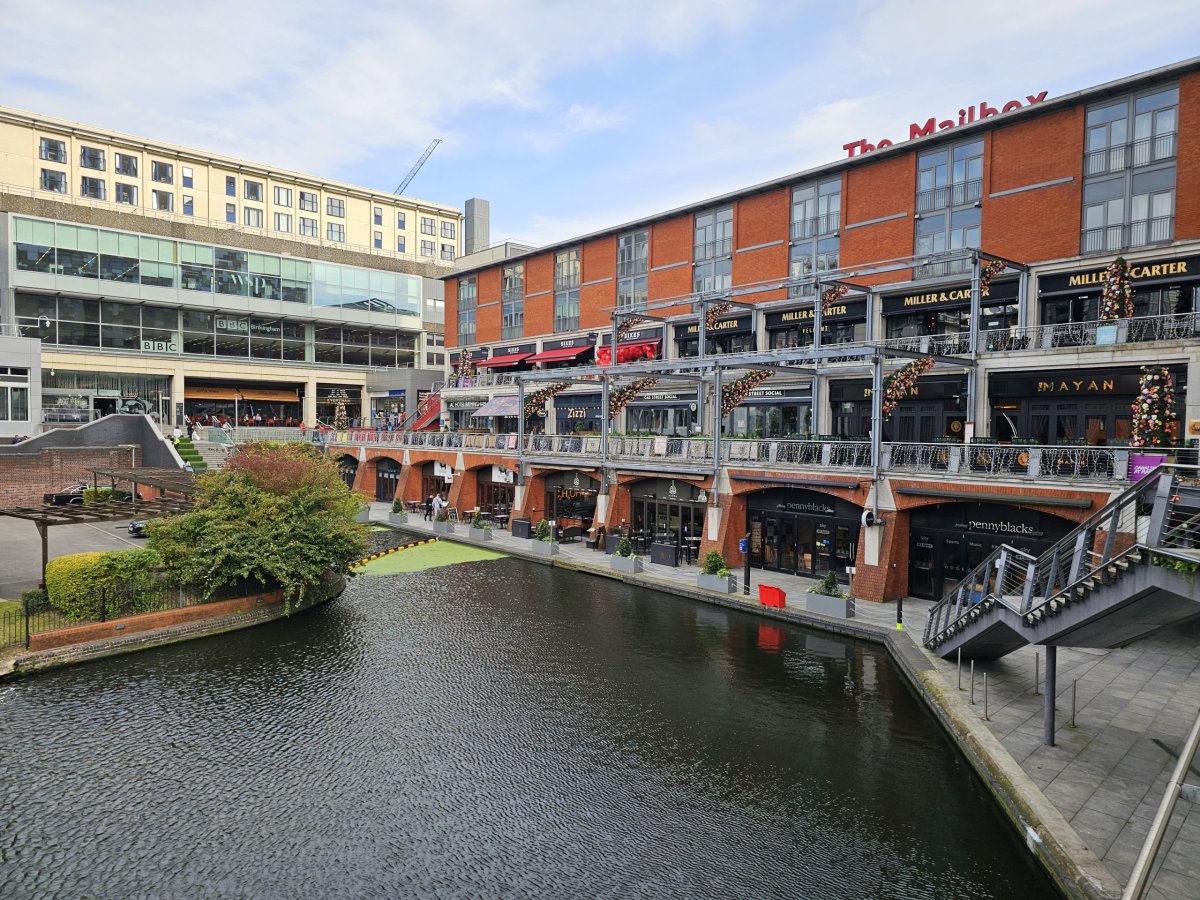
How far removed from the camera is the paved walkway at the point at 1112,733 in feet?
30.5

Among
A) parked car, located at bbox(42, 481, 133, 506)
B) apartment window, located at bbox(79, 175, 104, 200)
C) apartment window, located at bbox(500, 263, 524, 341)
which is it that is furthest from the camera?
apartment window, located at bbox(79, 175, 104, 200)

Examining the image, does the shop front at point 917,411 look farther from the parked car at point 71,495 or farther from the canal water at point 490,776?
the parked car at point 71,495

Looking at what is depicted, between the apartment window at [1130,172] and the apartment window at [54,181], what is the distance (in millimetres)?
72510

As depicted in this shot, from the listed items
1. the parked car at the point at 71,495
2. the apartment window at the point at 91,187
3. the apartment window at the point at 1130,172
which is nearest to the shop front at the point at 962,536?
the apartment window at the point at 1130,172


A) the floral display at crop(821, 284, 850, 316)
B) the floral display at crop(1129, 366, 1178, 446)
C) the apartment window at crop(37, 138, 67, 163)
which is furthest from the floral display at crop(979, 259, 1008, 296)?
A: the apartment window at crop(37, 138, 67, 163)

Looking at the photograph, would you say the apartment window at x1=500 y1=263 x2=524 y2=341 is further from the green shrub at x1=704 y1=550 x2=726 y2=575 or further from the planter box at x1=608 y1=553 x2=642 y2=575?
the green shrub at x1=704 y1=550 x2=726 y2=575

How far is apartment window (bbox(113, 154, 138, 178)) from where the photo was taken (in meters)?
64.1

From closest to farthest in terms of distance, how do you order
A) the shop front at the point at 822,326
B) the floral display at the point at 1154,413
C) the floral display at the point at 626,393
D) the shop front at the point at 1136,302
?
the floral display at the point at 1154,413 < the shop front at the point at 1136,302 < the floral display at the point at 626,393 < the shop front at the point at 822,326

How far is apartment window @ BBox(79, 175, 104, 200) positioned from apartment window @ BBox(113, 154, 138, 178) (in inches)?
68.3

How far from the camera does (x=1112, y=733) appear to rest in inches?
507

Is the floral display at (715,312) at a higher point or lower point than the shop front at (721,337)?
higher

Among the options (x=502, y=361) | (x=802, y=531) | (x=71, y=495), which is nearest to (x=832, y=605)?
(x=802, y=531)

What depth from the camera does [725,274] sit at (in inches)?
1526

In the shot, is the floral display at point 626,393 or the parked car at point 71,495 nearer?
the floral display at point 626,393
